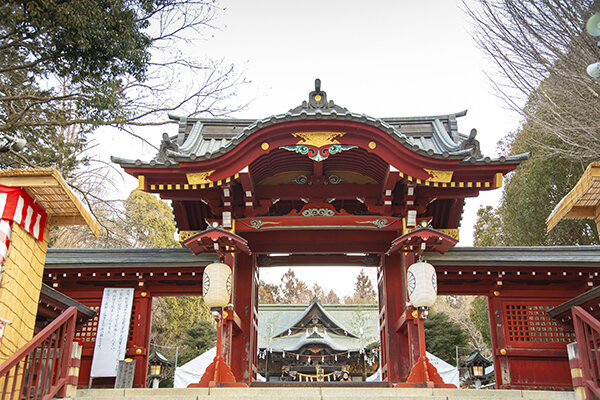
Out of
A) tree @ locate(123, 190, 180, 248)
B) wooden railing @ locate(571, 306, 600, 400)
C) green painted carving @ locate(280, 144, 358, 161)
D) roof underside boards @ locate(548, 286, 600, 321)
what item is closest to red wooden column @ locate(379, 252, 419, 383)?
green painted carving @ locate(280, 144, 358, 161)

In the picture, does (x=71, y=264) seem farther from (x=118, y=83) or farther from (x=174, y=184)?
(x=118, y=83)

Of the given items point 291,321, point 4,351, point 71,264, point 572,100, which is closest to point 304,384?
point 71,264

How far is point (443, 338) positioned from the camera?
23.7 meters

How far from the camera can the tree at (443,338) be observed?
23.8m

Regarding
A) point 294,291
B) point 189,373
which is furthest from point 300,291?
point 189,373

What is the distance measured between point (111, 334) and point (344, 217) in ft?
15.1

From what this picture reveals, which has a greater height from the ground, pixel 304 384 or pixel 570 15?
pixel 570 15

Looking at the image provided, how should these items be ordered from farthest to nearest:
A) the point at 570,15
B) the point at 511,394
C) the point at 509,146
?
the point at 509,146 → the point at 570,15 → the point at 511,394

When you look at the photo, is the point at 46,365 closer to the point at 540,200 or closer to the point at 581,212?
the point at 581,212

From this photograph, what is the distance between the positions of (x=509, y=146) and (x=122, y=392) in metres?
19.2

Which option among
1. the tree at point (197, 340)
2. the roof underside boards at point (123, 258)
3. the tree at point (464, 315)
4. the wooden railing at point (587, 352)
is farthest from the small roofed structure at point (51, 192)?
the tree at point (197, 340)

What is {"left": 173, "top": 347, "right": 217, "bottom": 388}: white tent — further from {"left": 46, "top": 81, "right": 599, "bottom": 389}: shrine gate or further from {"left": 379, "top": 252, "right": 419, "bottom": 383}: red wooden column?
{"left": 379, "top": 252, "right": 419, "bottom": 383}: red wooden column

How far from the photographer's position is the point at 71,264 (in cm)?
926

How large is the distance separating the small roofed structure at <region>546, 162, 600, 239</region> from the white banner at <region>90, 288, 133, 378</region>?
7.11 meters
